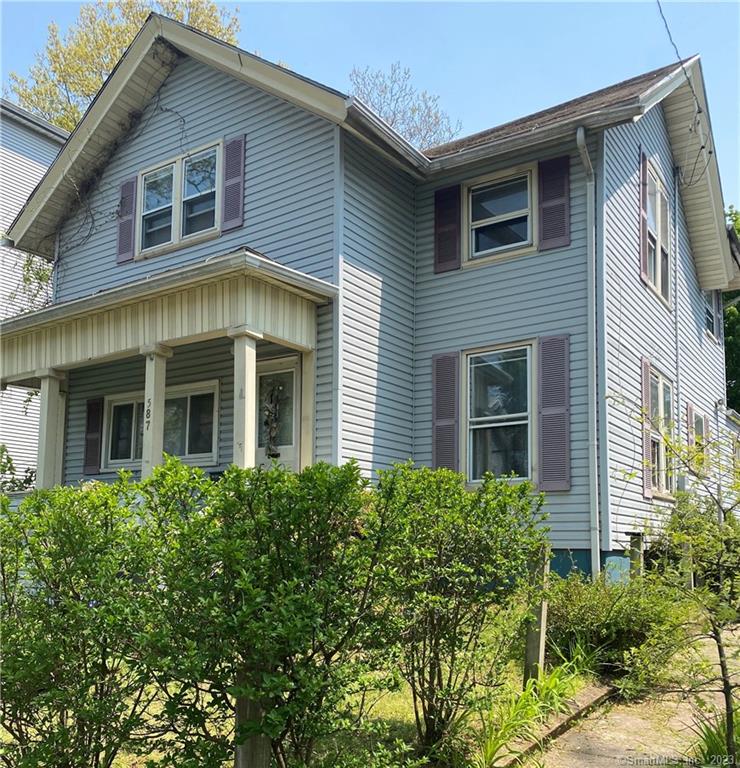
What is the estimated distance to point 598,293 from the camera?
948cm

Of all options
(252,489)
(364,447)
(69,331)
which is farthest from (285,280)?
(252,489)

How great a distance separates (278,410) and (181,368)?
88.6 inches

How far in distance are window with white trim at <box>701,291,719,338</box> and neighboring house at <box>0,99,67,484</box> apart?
14893 millimetres

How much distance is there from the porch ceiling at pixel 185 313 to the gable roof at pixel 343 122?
2.49 m

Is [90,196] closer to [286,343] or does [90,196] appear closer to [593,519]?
[286,343]

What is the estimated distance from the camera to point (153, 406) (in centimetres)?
938

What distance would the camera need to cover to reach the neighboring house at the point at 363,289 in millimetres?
9289

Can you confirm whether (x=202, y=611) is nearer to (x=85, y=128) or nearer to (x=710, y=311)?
(x=85, y=128)

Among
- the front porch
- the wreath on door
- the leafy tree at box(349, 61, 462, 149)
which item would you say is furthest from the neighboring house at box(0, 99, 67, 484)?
the leafy tree at box(349, 61, 462, 149)

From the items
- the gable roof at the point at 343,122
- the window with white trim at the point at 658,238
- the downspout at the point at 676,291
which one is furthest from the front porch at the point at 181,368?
the downspout at the point at 676,291

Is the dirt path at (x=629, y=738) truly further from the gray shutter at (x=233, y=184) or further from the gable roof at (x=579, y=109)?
the gray shutter at (x=233, y=184)

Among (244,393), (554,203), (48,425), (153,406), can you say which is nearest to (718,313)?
(554,203)

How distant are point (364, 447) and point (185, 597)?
22.0ft

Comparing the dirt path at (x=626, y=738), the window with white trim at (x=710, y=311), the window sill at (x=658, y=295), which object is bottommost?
the dirt path at (x=626, y=738)
